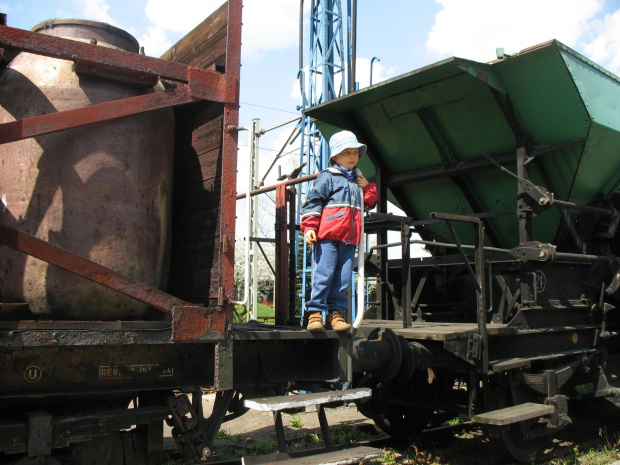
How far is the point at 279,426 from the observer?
368 cm

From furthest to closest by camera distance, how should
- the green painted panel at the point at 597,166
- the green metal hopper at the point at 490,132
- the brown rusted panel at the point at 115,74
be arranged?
the green painted panel at the point at 597,166
the green metal hopper at the point at 490,132
the brown rusted panel at the point at 115,74

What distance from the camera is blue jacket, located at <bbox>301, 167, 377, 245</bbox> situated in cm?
393

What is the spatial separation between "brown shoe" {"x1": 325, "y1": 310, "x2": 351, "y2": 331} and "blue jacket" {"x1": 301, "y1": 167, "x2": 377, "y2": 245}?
50cm

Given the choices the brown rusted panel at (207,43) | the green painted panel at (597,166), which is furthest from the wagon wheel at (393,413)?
the brown rusted panel at (207,43)

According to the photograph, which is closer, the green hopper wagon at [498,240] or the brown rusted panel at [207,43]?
the brown rusted panel at [207,43]

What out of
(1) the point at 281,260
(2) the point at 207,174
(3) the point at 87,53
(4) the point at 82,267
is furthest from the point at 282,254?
(3) the point at 87,53

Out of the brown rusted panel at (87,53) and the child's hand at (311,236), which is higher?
the brown rusted panel at (87,53)

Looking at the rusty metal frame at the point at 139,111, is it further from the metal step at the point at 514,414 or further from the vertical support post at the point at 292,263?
the metal step at the point at 514,414

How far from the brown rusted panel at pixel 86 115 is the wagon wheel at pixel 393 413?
376 centimetres

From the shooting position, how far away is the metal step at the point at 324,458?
3.36 meters

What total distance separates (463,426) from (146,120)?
5.16m

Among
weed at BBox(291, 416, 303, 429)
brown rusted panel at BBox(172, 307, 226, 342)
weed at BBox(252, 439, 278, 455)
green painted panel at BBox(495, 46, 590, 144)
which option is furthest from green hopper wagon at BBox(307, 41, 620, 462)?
brown rusted panel at BBox(172, 307, 226, 342)

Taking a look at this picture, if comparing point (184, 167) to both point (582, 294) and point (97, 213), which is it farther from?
point (582, 294)

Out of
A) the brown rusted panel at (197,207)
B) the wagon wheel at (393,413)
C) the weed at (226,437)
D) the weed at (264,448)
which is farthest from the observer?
the weed at (226,437)
